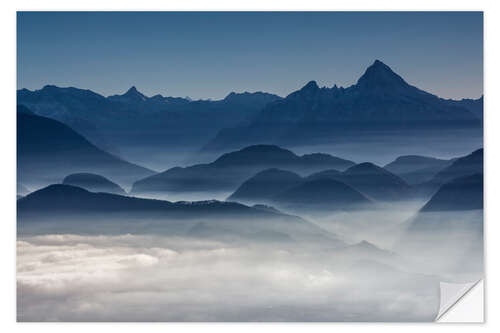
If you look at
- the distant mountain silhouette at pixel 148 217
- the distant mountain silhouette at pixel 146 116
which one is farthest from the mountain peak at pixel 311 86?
the distant mountain silhouette at pixel 148 217

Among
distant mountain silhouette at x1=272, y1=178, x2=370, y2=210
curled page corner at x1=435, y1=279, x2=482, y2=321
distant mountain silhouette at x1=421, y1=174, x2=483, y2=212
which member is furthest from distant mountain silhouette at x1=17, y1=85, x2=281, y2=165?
curled page corner at x1=435, y1=279, x2=482, y2=321

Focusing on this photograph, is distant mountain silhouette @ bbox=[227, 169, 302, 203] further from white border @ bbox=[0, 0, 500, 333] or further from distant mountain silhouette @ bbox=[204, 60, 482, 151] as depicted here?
white border @ bbox=[0, 0, 500, 333]
